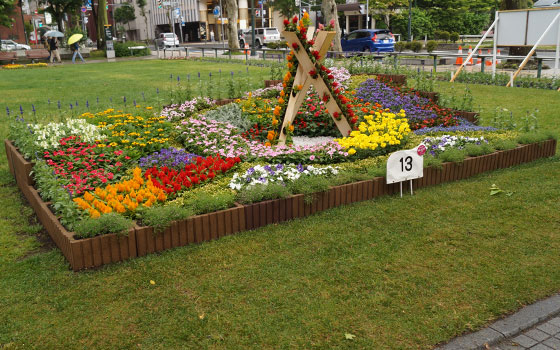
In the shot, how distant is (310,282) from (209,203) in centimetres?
148

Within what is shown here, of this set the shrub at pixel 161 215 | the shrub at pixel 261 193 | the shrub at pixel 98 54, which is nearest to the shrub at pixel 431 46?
the shrub at pixel 98 54

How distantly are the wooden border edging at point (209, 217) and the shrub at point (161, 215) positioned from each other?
6 cm

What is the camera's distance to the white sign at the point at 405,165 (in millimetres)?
6293

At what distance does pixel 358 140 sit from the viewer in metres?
Result: 7.48

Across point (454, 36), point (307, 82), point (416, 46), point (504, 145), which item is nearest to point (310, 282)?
point (307, 82)

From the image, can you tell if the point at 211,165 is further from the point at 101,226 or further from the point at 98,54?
the point at 98,54

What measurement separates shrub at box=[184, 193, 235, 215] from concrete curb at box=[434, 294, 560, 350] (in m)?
2.65

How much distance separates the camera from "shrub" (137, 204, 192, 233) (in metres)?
5.04

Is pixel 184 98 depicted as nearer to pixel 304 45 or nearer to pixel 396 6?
pixel 304 45

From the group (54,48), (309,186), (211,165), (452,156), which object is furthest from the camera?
(54,48)

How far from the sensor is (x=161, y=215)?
199 inches

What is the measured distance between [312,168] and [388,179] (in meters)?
0.94

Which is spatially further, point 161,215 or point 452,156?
point 452,156

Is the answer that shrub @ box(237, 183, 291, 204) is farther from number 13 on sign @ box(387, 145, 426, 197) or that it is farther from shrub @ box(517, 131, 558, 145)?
shrub @ box(517, 131, 558, 145)
